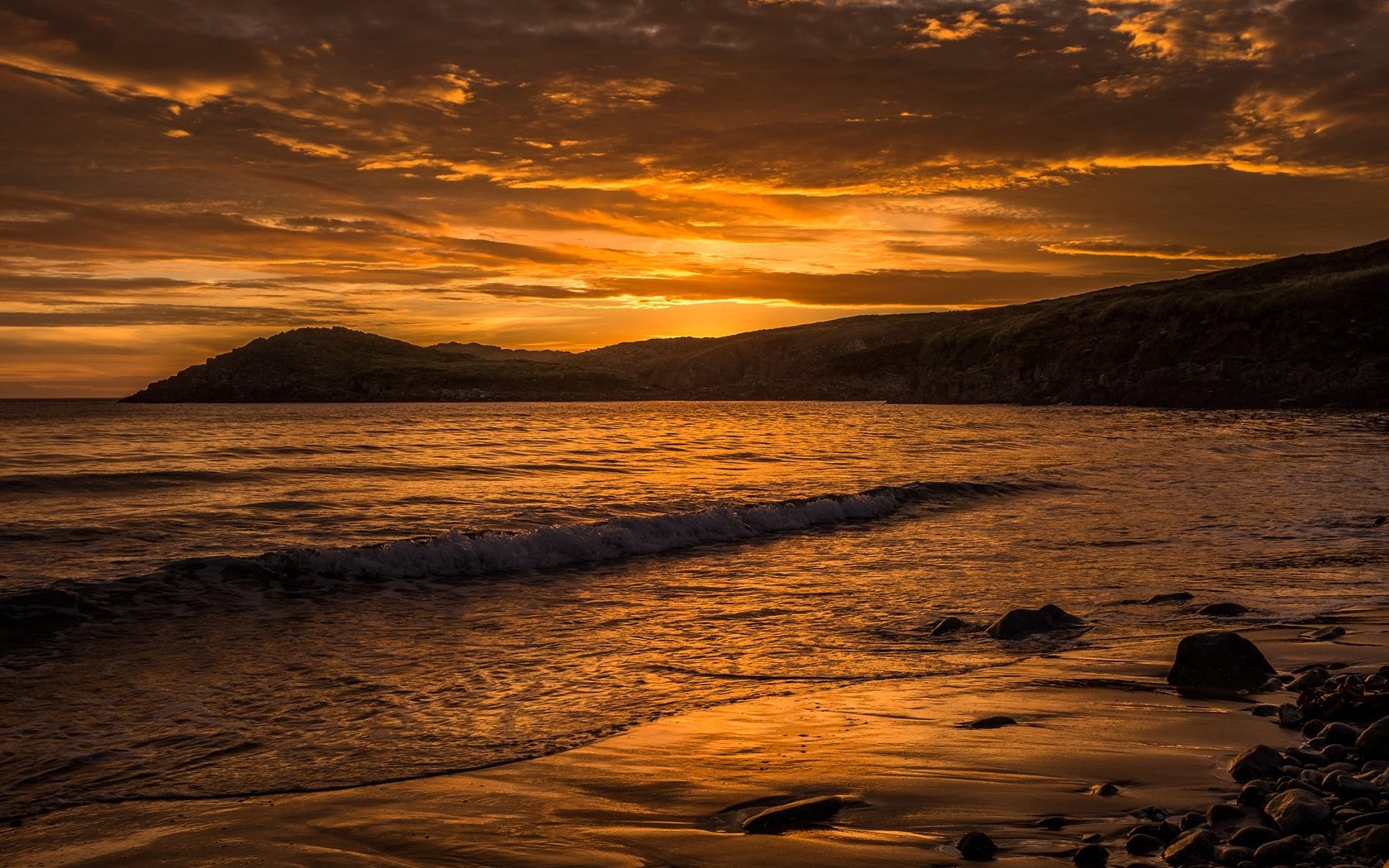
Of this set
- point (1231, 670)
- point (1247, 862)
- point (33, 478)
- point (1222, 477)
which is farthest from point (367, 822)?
point (1222, 477)

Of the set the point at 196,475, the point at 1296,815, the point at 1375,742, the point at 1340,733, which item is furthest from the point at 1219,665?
the point at 196,475

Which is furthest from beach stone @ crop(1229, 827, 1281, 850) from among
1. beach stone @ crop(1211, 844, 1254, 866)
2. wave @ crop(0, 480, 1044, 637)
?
wave @ crop(0, 480, 1044, 637)

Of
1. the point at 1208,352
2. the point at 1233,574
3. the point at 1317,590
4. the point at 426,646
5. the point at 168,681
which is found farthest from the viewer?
the point at 1208,352

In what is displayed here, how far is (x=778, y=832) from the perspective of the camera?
5602 mm

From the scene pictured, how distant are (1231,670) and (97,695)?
10738 millimetres

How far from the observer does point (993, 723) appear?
313 inches

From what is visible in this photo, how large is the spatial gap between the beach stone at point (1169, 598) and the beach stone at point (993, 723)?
6.47 meters

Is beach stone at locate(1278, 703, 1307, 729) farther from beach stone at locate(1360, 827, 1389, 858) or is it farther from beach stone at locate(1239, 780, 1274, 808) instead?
beach stone at locate(1360, 827, 1389, 858)

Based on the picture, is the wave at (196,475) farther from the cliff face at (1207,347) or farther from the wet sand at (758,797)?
the cliff face at (1207,347)

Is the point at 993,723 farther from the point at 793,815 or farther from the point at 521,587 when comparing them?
the point at 521,587

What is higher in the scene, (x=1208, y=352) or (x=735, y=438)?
(x=1208, y=352)

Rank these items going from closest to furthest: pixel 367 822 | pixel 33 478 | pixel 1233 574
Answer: pixel 367 822
pixel 1233 574
pixel 33 478

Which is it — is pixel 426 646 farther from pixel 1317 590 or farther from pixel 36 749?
pixel 1317 590

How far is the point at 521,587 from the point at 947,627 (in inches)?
280
